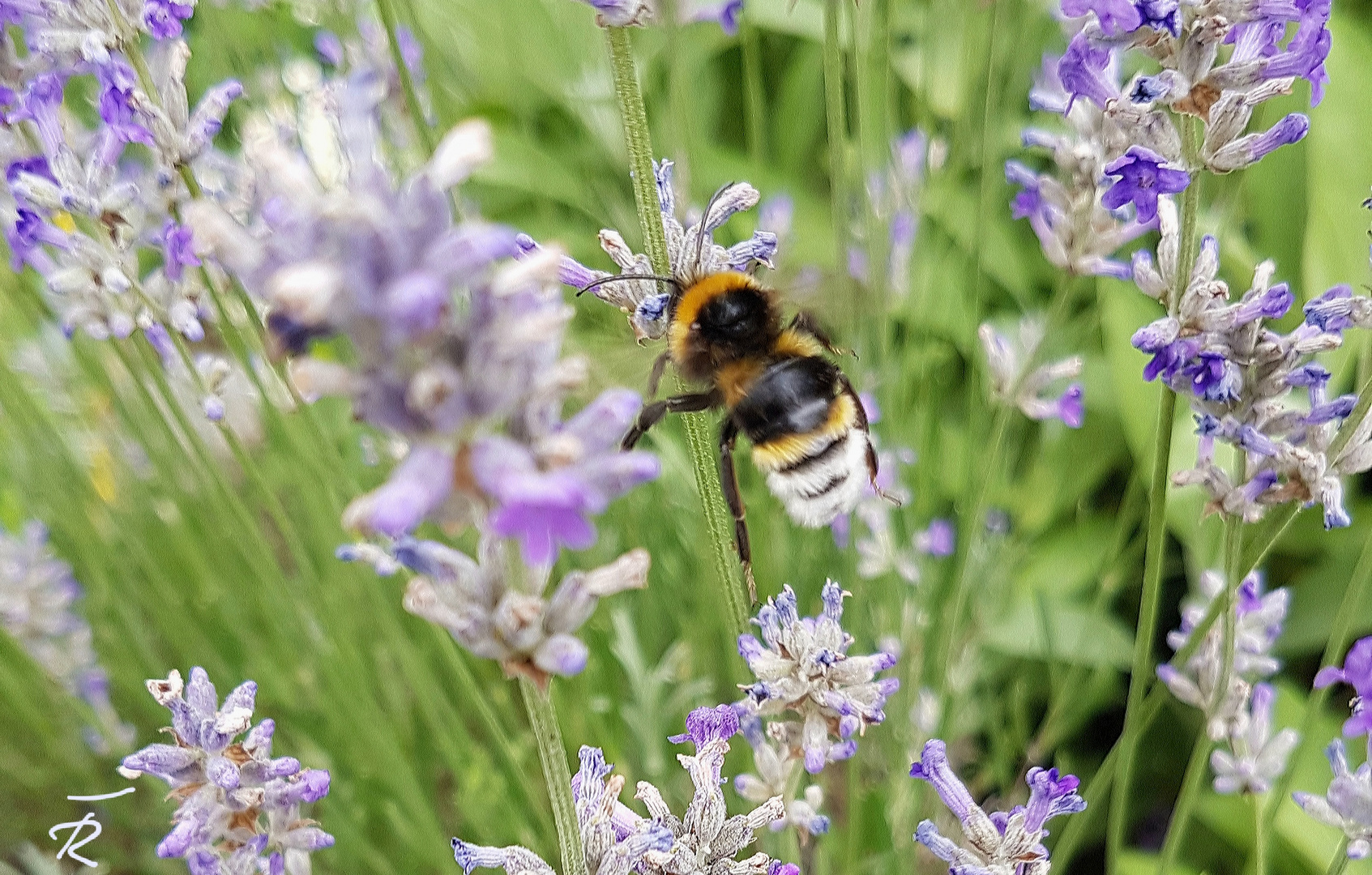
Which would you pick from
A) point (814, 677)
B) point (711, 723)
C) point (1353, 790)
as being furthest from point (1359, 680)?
point (711, 723)

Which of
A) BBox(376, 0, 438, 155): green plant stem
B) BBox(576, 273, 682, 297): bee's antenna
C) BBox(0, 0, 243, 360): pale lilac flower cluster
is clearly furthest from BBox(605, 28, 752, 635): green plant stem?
BBox(0, 0, 243, 360): pale lilac flower cluster

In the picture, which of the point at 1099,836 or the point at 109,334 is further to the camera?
the point at 1099,836

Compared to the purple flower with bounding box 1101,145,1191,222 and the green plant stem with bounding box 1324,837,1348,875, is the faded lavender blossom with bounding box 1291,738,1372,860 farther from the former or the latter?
the purple flower with bounding box 1101,145,1191,222

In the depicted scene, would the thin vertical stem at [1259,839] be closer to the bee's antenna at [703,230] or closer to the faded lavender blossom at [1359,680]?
the faded lavender blossom at [1359,680]

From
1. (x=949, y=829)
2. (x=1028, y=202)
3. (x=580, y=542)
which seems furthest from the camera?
(x=949, y=829)

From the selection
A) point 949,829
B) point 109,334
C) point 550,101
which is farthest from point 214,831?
point 550,101

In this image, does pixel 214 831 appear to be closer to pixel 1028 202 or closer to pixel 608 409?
pixel 608 409
